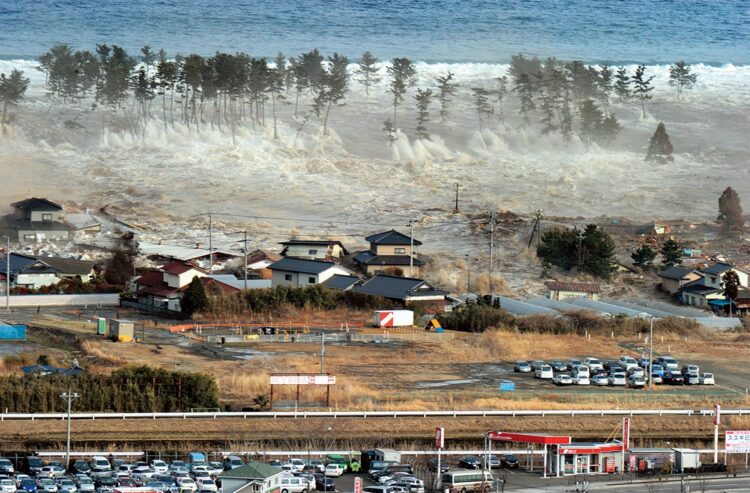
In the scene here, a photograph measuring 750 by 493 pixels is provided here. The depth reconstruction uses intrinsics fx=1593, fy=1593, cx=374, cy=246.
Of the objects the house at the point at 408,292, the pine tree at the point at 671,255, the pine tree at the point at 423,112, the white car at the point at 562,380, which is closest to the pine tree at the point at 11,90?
the pine tree at the point at 423,112

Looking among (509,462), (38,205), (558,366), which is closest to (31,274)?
(38,205)

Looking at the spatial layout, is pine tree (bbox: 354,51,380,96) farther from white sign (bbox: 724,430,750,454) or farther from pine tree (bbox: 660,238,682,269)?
white sign (bbox: 724,430,750,454)

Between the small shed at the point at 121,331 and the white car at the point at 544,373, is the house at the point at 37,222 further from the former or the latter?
the white car at the point at 544,373

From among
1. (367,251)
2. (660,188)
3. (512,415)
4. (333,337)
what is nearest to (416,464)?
(512,415)

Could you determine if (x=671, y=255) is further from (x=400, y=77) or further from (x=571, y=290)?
(x=400, y=77)

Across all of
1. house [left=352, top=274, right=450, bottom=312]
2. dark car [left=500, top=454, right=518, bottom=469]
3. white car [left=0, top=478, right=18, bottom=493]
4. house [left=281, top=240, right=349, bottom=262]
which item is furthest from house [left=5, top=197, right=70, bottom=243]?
white car [left=0, top=478, right=18, bottom=493]

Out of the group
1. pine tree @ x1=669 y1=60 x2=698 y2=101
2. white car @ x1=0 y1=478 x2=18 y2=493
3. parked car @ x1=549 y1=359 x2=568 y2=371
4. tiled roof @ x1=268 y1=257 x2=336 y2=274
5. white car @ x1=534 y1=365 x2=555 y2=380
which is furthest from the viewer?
pine tree @ x1=669 y1=60 x2=698 y2=101

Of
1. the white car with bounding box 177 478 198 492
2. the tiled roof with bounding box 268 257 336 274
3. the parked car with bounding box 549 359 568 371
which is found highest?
the white car with bounding box 177 478 198 492
